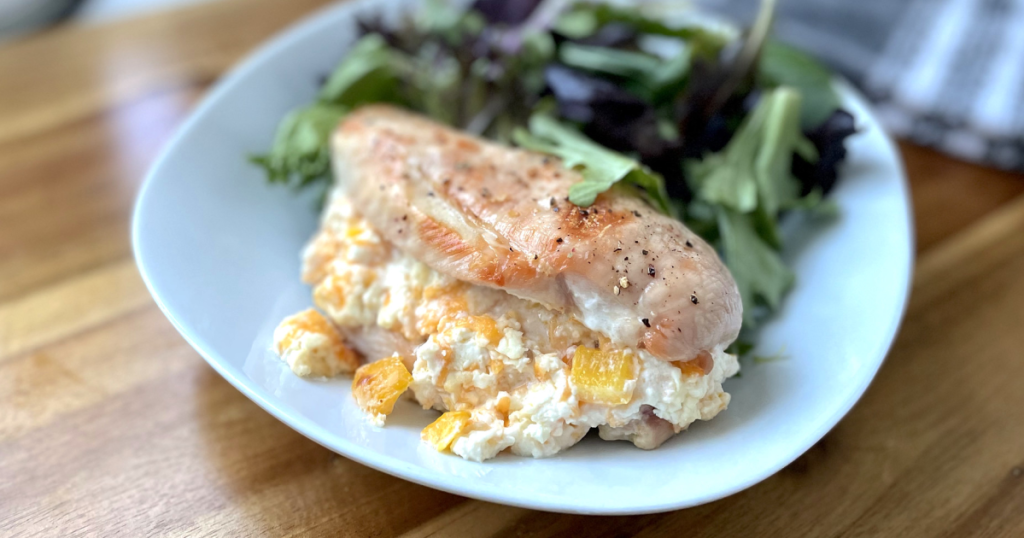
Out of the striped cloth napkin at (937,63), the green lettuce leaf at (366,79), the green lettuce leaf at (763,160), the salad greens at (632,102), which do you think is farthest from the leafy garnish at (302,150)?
the striped cloth napkin at (937,63)

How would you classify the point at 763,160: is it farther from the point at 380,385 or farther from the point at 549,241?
the point at 380,385

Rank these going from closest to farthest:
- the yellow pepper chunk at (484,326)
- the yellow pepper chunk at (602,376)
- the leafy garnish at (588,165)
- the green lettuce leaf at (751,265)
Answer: the yellow pepper chunk at (602,376) → the yellow pepper chunk at (484,326) → the leafy garnish at (588,165) → the green lettuce leaf at (751,265)

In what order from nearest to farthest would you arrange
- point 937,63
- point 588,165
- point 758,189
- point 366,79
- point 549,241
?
1. point 549,241
2. point 588,165
3. point 758,189
4. point 366,79
5. point 937,63

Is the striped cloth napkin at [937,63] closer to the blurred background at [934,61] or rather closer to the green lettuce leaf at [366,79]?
the blurred background at [934,61]

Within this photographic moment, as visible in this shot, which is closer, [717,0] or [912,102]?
[912,102]

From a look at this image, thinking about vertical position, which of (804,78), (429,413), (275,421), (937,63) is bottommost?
(275,421)

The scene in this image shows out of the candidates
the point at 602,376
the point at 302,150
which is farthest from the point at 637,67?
the point at 602,376

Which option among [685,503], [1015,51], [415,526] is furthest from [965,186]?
[415,526]

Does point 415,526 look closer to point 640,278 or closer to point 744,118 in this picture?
point 640,278
